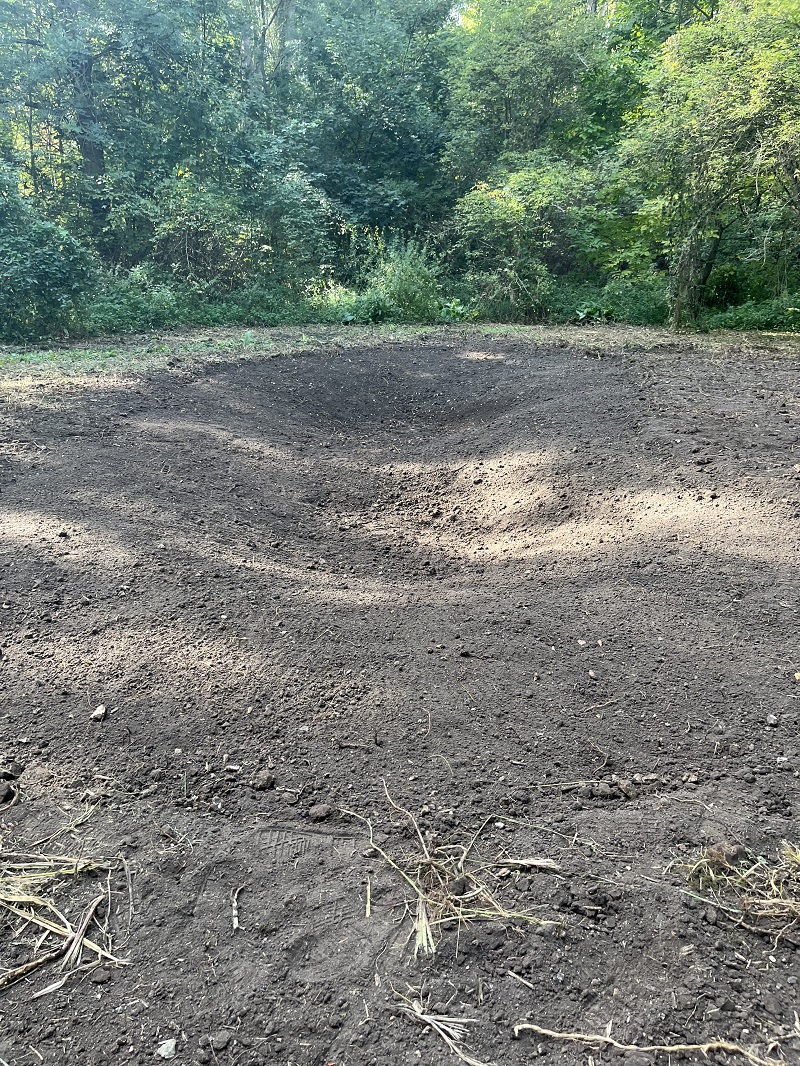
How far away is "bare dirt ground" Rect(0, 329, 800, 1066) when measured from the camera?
4.19 feet

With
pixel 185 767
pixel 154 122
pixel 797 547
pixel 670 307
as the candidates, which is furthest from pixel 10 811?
pixel 154 122

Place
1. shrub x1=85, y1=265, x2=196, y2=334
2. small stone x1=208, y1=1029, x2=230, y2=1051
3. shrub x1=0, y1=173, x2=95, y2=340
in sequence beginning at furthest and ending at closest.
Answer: shrub x1=85, y1=265, x2=196, y2=334
shrub x1=0, y1=173, x2=95, y2=340
small stone x1=208, y1=1029, x2=230, y2=1051

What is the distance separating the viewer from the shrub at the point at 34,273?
279 inches

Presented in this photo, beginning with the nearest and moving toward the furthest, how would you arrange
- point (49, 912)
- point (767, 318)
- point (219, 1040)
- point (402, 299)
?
1. point (219, 1040)
2. point (49, 912)
3. point (767, 318)
4. point (402, 299)

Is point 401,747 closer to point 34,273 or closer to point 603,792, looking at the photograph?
point 603,792

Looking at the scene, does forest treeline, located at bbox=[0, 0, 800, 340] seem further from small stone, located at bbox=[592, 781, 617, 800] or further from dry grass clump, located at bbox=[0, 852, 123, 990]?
small stone, located at bbox=[592, 781, 617, 800]

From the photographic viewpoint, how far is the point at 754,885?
1473 mm

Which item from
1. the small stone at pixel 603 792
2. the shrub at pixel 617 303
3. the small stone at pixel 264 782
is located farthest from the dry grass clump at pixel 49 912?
the shrub at pixel 617 303

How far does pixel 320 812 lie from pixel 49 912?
0.59 m

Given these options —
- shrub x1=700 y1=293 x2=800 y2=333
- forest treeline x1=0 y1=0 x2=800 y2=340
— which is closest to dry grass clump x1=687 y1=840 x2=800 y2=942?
forest treeline x1=0 y1=0 x2=800 y2=340

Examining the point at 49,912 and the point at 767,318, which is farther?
the point at 767,318

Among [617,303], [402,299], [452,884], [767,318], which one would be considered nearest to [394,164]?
[402,299]

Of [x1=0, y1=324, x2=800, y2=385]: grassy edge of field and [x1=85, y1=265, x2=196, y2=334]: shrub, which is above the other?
[x1=85, y1=265, x2=196, y2=334]: shrub

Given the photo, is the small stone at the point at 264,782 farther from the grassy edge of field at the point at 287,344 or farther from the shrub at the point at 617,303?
the shrub at the point at 617,303
